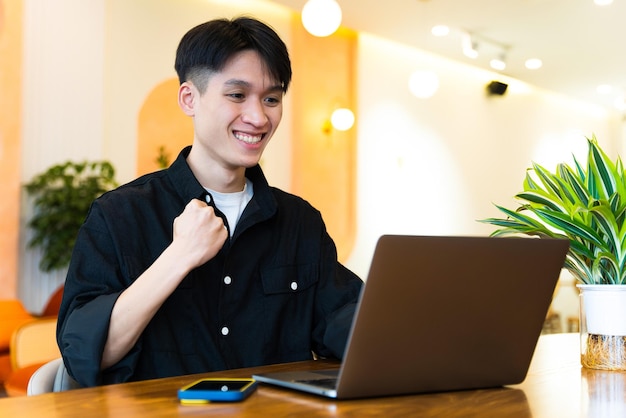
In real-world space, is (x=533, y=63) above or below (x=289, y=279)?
above

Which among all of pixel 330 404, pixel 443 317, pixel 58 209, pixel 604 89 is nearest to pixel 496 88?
pixel 604 89

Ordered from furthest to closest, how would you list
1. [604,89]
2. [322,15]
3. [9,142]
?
[604,89] < [322,15] < [9,142]

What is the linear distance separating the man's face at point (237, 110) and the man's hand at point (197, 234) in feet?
1.14

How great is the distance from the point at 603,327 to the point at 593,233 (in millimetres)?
186

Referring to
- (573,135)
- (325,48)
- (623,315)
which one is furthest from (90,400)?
(573,135)

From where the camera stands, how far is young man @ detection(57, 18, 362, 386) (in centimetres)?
154

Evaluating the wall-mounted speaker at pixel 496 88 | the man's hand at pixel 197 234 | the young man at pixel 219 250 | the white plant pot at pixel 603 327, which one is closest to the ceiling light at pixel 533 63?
the wall-mounted speaker at pixel 496 88

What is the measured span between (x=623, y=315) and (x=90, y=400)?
977mm

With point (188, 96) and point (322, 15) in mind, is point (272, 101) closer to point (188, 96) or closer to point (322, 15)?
point (188, 96)

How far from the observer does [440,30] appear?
→ 8.75 meters

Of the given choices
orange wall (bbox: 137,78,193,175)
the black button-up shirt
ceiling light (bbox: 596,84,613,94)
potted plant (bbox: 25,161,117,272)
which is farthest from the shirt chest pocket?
ceiling light (bbox: 596,84,613,94)

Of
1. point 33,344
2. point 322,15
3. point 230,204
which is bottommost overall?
point 33,344

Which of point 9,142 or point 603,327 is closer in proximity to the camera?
point 603,327

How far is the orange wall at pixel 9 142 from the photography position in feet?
19.2
